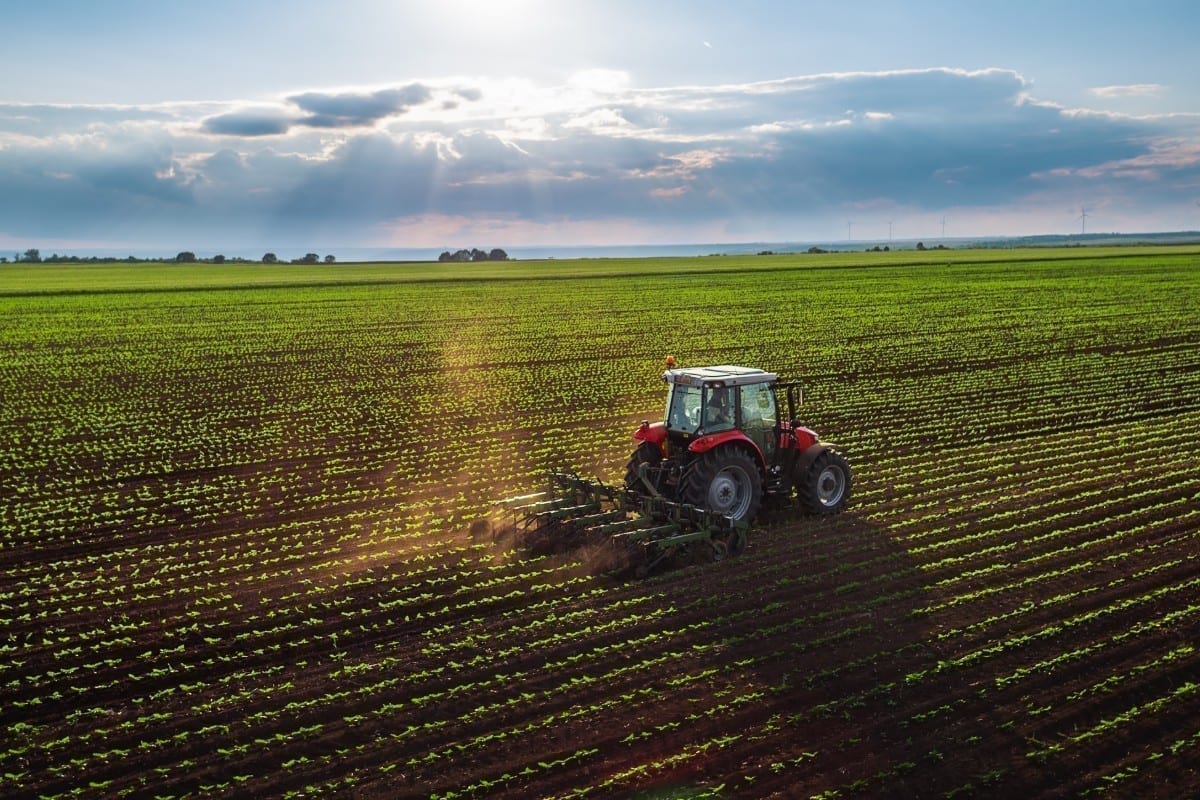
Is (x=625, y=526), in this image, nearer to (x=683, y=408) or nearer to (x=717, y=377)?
(x=683, y=408)

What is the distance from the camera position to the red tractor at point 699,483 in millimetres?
12719

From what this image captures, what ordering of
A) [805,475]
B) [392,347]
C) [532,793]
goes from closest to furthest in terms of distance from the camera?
1. [532,793]
2. [805,475]
3. [392,347]

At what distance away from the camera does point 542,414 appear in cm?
2359

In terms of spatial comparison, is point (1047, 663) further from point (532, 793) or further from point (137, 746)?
point (137, 746)

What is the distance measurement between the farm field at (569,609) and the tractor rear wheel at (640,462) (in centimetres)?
140

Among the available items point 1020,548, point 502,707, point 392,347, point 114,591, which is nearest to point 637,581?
point 502,707

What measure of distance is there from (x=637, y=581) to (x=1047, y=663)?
471 centimetres

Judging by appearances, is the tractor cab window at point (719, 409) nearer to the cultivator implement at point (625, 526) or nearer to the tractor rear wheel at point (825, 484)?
the cultivator implement at point (625, 526)

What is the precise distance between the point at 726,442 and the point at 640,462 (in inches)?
52.1

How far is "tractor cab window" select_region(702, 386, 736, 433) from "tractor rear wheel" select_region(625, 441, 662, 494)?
98 centimetres

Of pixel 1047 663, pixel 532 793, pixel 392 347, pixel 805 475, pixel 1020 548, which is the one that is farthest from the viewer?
pixel 392 347

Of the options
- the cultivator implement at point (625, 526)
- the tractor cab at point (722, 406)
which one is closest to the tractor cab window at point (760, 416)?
the tractor cab at point (722, 406)

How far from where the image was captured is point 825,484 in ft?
48.1

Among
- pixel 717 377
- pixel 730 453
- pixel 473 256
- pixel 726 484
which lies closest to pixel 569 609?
pixel 726 484
